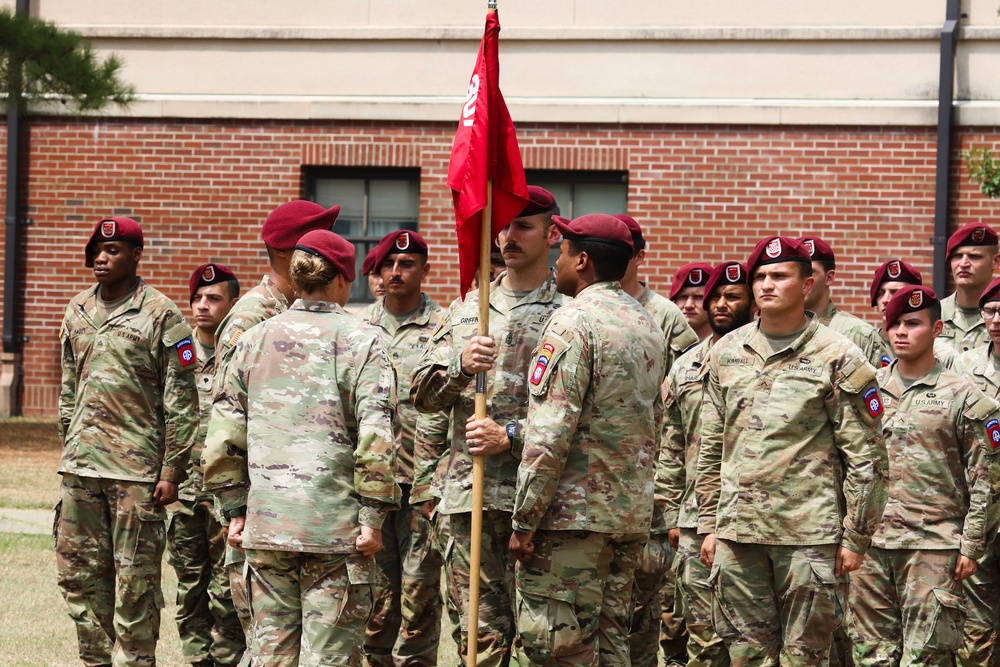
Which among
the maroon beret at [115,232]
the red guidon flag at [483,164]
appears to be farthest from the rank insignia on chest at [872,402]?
the maroon beret at [115,232]

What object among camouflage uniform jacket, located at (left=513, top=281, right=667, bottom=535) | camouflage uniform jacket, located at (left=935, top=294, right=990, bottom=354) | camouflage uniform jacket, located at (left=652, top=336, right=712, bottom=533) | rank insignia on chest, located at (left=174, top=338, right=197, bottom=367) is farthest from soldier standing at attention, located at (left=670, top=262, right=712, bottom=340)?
rank insignia on chest, located at (left=174, top=338, right=197, bottom=367)

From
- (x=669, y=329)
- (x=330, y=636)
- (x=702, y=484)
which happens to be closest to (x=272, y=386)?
(x=330, y=636)

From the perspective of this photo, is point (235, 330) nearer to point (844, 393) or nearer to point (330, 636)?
point (330, 636)

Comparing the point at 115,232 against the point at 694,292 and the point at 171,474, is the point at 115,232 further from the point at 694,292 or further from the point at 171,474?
the point at 694,292

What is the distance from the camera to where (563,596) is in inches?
217

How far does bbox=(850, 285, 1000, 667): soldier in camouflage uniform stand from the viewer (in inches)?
268

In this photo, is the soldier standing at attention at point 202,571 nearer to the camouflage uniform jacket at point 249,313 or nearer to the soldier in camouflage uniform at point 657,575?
the camouflage uniform jacket at point 249,313

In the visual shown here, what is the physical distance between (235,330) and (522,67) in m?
9.36

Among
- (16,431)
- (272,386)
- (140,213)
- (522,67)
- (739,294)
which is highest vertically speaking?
(522,67)

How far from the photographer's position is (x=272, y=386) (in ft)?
17.3

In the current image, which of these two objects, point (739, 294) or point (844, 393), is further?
point (739, 294)

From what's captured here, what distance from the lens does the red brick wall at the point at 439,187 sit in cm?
1399

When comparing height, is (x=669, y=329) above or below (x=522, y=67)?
below

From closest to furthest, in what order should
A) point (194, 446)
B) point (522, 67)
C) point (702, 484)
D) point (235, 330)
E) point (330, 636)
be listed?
1. point (330, 636)
2. point (235, 330)
3. point (702, 484)
4. point (194, 446)
5. point (522, 67)
